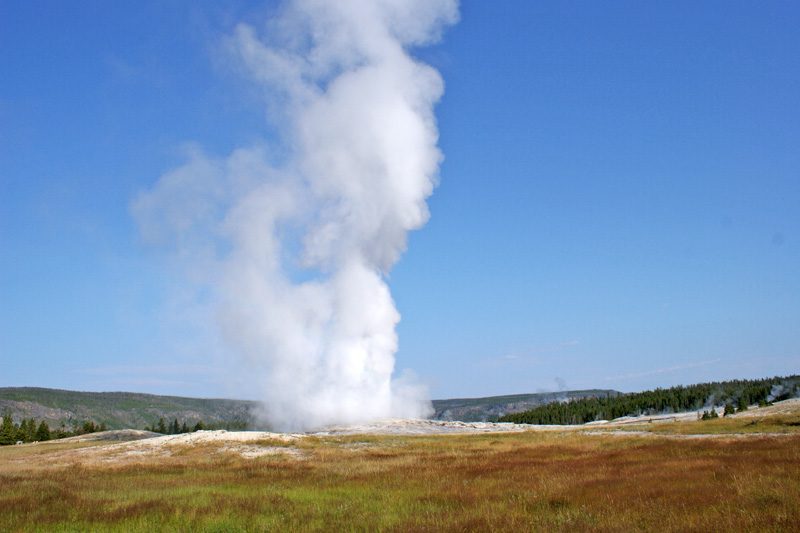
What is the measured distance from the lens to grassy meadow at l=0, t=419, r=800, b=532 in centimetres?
1138

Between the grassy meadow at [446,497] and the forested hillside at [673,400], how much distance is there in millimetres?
141424

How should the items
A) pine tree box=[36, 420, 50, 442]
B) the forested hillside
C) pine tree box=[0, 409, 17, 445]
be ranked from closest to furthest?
pine tree box=[0, 409, 17, 445]
pine tree box=[36, 420, 50, 442]
the forested hillside

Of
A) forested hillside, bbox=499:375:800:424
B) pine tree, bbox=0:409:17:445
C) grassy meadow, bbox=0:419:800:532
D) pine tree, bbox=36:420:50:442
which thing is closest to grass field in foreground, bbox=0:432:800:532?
grassy meadow, bbox=0:419:800:532

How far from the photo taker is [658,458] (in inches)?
931

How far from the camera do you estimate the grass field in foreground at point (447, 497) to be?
11375 mm

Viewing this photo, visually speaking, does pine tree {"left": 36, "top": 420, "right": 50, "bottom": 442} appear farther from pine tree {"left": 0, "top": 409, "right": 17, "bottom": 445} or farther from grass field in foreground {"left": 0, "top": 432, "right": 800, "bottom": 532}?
grass field in foreground {"left": 0, "top": 432, "right": 800, "bottom": 532}

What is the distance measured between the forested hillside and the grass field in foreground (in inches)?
5577

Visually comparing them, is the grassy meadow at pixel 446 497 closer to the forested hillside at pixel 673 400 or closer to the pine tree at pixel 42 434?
the pine tree at pixel 42 434

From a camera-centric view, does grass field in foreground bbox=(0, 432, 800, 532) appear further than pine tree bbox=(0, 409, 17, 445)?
No

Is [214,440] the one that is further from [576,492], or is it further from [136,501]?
[576,492]

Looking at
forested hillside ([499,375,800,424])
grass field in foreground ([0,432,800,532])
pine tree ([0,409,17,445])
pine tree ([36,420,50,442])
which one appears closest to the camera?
grass field in foreground ([0,432,800,532])

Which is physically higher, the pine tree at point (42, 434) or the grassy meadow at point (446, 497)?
the grassy meadow at point (446, 497)

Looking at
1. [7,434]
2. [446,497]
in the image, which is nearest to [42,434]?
[7,434]

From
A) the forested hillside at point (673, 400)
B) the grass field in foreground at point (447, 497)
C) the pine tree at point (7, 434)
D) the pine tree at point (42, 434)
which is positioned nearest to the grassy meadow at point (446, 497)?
the grass field in foreground at point (447, 497)
